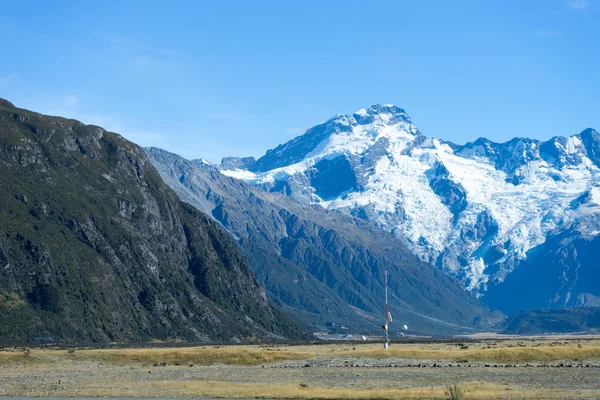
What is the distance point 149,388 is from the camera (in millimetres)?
103250

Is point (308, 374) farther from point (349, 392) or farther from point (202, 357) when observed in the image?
point (202, 357)

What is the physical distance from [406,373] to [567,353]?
30.1m

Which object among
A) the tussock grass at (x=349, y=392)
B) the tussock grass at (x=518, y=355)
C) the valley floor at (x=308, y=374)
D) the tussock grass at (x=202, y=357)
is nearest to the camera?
the tussock grass at (x=349, y=392)

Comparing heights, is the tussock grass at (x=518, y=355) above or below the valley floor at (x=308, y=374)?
above

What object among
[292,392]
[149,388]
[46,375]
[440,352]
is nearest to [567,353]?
[440,352]

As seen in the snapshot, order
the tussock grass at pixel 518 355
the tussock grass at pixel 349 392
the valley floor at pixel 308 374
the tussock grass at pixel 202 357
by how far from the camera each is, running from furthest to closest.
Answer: the tussock grass at pixel 202 357
the tussock grass at pixel 518 355
the valley floor at pixel 308 374
the tussock grass at pixel 349 392

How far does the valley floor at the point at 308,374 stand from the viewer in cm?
9606

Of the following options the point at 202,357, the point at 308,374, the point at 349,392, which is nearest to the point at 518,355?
the point at 308,374

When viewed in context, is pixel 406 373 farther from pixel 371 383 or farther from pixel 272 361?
pixel 272 361

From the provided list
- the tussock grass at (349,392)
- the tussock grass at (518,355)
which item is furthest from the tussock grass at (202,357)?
the tussock grass at (349,392)

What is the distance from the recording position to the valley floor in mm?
96062

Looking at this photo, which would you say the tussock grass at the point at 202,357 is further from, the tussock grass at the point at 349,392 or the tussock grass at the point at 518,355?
the tussock grass at the point at 349,392

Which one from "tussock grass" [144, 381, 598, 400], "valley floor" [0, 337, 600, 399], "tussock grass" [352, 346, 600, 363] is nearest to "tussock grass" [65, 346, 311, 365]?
"valley floor" [0, 337, 600, 399]

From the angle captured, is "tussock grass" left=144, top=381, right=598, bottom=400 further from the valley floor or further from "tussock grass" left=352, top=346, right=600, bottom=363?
"tussock grass" left=352, top=346, right=600, bottom=363
